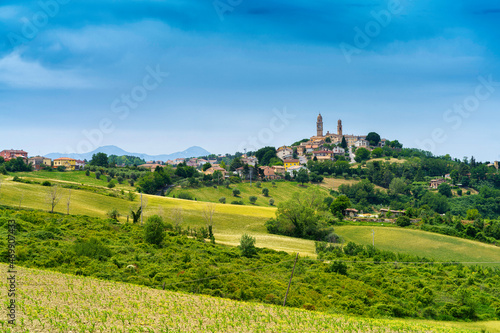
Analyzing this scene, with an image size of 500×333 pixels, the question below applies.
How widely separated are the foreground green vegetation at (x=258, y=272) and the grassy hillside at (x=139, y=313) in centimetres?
314

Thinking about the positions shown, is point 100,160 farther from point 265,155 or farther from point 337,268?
point 337,268

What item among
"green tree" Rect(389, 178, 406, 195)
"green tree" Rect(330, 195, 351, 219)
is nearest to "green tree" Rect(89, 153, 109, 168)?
"green tree" Rect(330, 195, 351, 219)

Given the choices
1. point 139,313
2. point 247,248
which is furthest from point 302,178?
point 139,313

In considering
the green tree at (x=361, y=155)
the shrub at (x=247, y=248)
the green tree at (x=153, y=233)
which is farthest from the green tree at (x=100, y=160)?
the shrub at (x=247, y=248)

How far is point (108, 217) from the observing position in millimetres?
47125

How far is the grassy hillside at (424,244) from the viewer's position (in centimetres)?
4391

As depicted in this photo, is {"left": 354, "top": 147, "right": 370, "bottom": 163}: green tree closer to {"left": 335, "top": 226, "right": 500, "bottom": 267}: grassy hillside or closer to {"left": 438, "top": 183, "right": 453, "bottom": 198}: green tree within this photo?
{"left": 438, "top": 183, "right": 453, "bottom": 198}: green tree

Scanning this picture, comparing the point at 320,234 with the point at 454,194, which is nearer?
the point at 320,234

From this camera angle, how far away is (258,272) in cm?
3014

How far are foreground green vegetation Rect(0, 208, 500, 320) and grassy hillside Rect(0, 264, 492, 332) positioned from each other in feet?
10.3

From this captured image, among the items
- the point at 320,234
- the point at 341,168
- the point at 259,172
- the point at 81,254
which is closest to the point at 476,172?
the point at 341,168

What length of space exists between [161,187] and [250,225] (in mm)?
42397

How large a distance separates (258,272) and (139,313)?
14.9 meters

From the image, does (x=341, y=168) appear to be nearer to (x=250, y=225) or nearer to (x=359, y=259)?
(x=250, y=225)
